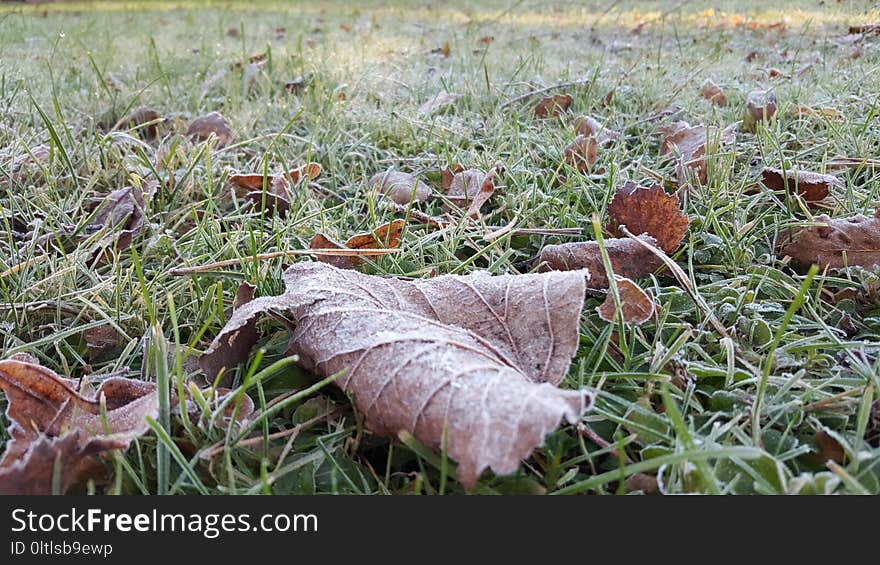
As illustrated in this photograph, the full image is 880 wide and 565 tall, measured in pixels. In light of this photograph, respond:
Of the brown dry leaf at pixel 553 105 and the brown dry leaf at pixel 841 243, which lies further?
the brown dry leaf at pixel 553 105

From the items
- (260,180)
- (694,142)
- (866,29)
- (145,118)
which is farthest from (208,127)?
(866,29)

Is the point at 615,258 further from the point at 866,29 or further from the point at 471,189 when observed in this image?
the point at 866,29

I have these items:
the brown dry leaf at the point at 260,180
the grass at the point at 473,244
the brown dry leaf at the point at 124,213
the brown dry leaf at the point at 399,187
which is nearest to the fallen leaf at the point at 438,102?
the grass at the point at 473,244

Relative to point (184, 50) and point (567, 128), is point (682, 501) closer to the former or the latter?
point (567, 128)

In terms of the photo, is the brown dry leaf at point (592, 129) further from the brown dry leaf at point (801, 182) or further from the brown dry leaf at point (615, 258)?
the brown dry leaf at point (615, 258)

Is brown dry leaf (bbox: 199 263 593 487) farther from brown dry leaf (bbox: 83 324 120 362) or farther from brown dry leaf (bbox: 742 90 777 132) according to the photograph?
brown dry leaf (bbox: 742 90 777 132)
